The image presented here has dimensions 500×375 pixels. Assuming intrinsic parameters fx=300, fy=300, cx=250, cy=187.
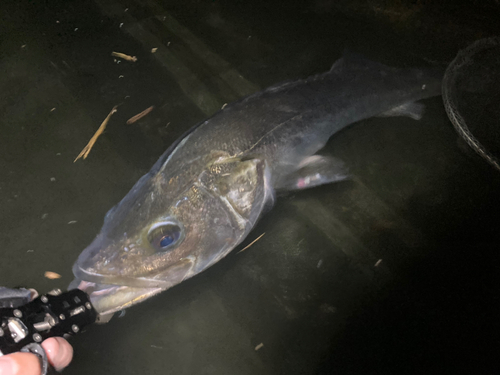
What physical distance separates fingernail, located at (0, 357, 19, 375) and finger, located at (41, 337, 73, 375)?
0.28 meters

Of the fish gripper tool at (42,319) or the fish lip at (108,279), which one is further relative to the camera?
the fish lip at (108,279)

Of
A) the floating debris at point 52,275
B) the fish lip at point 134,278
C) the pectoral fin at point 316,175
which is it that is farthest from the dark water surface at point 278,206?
the fish lip at point 134,278

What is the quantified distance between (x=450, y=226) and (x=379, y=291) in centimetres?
60

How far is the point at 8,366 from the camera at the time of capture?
92 centimetres

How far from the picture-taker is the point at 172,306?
1.67m

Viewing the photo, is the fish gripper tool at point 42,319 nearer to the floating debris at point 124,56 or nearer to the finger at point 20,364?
the finger at point 20,364

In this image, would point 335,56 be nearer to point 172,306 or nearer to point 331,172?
point 331,172

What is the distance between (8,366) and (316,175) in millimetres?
1538

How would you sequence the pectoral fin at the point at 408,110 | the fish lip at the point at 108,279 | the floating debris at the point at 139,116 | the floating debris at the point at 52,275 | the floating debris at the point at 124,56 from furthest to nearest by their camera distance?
the floating debris at the point at 124,56
the floating debris at the point at 139,116
the pectoral fin at the point at 408,110
the floating debris at the point at 52,275
the fish lip at the point at 108,279

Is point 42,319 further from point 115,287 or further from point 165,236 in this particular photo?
point 165,236

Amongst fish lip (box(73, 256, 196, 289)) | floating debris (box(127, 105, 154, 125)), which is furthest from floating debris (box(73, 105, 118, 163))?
fish lip (box(73, 256, 196, 289))

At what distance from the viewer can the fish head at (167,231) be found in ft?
4.38

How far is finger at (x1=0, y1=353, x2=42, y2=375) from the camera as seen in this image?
917 millimetres

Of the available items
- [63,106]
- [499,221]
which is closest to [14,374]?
[63,106]
